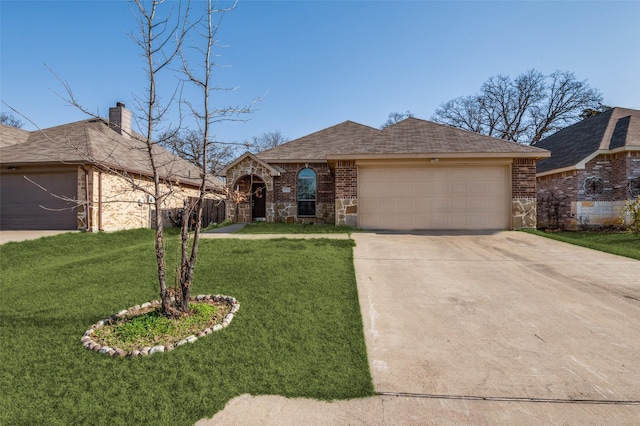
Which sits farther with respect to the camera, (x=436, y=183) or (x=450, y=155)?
(x=436, y=183)

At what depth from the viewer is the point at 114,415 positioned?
7.58ft

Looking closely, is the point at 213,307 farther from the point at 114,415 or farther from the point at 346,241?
the point at 346,241

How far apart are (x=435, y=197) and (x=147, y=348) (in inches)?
399

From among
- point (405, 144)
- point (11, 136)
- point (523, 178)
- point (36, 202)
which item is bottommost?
point (36, 202)

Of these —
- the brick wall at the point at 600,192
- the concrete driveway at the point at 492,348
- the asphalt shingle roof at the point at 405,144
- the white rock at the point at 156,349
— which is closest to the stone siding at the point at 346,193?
the asphalt shingle roof at the point at 405,144

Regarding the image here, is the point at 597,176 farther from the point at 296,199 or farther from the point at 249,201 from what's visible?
the point at 249,201

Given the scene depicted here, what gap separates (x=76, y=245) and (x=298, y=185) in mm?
8690

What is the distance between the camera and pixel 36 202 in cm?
1202

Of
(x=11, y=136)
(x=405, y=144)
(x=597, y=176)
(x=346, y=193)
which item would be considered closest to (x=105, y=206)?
(x=11, y=136)

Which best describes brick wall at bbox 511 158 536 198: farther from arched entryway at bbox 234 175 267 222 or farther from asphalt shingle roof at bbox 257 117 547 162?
arched entryway at bbox 234 175 267 222

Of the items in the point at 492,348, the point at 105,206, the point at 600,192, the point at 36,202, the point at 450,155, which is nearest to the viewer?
the point at 492,348

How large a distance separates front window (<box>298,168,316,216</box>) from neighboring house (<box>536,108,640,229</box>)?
468 inches

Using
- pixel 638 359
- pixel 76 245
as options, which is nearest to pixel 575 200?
pixel 638 359

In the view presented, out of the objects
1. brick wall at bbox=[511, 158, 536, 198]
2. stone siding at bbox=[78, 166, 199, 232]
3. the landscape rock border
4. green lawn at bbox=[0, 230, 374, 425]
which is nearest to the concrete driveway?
green lawn at bbox=[0, 230, 374, 425]
